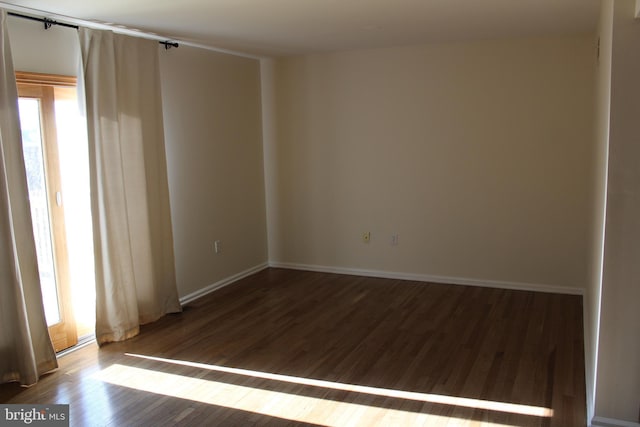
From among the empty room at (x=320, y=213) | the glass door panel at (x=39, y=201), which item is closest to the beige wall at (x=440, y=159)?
the empty room at (x=320, y=213)

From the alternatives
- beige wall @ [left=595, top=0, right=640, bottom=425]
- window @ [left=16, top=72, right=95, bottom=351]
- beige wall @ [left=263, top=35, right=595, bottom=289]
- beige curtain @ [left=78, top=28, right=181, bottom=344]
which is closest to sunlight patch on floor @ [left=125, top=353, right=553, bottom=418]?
beige wall @ [left=595, top=0, right=640, bottom=425]

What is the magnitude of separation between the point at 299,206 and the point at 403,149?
143 cm

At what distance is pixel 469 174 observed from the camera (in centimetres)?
522

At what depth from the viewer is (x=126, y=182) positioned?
419 centimetres

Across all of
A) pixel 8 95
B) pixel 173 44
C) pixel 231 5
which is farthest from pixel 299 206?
pixel 8 95

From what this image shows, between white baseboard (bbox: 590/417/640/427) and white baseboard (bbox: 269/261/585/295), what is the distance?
2414 millimetres

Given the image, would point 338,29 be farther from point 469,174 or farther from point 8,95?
point 8,95

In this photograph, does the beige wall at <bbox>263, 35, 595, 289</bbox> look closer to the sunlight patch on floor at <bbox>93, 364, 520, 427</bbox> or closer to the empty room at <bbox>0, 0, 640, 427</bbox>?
the empty room at <bbox>0, 0, 640, 427</bbox>

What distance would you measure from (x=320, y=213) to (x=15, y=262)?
3.37 m

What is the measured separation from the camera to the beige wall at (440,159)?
486 centimetres

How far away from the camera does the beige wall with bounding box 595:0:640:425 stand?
8.00 ft

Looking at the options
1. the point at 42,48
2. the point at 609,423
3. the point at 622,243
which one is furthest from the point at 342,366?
the point at 42,48

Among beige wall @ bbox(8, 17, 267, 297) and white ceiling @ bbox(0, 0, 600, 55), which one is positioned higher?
white ceiling @ bbox(0, 0, 600, 55)

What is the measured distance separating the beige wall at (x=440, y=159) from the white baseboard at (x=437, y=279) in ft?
0.16
